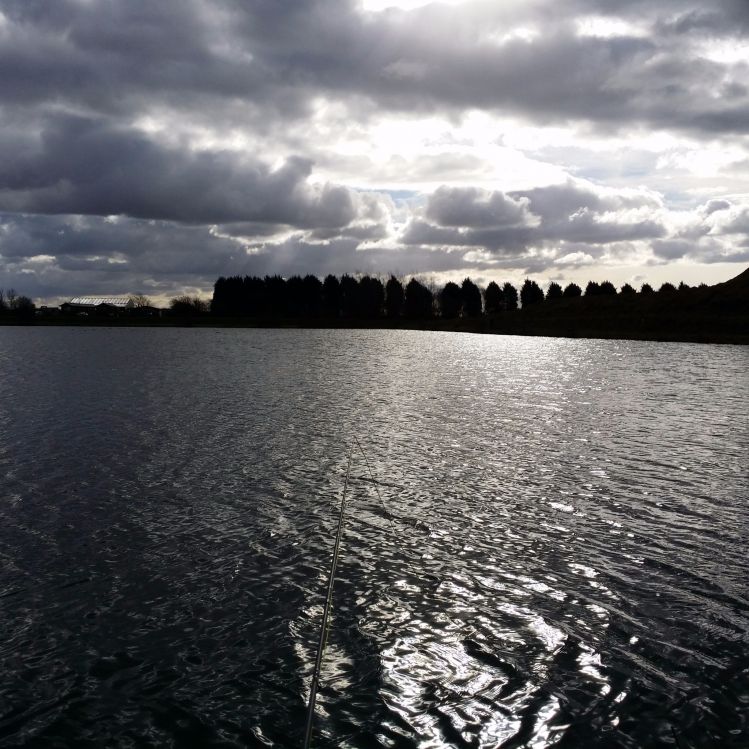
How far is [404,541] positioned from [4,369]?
2292 inches

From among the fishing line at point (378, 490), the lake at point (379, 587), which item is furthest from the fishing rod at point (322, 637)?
the fishing line at point (378, 490)

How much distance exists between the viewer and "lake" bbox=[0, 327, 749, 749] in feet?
27.3

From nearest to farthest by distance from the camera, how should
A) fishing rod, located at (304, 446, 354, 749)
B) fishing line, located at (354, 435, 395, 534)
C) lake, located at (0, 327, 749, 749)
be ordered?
fishing rod, located at (304, 446, 354, 749) < lake, located at (0, 327, 749, 749) < fishing line, located at (354, 435, 395, 534)

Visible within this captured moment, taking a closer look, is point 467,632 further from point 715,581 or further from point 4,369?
point 4,369

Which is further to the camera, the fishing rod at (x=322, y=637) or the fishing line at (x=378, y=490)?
the fishing line at (x=378, y=490)

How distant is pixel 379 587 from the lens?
Answer: 39.4ft

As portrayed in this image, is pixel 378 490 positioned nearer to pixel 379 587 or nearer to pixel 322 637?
pixel 379 587

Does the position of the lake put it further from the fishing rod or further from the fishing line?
the fishing rod

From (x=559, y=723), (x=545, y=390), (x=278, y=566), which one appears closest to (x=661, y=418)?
(x=545, y=390)

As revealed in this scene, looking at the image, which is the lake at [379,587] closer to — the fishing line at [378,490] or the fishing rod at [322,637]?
the fishing line at [378,490]

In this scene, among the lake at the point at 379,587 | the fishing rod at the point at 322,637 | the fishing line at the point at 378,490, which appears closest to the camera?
the fishing rod at the point at 322,637

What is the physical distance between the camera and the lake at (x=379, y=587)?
832cm

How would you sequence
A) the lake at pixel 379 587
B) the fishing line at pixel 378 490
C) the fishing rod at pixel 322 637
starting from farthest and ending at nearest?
1. the fishing line at pixel 378 490
2. the lake at pixel 379 587
3. the fishing rod at pixel 322 637

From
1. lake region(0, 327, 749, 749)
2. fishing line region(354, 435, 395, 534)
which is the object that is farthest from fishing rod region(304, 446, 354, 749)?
fishing line region(354, 435, 395, 534)
